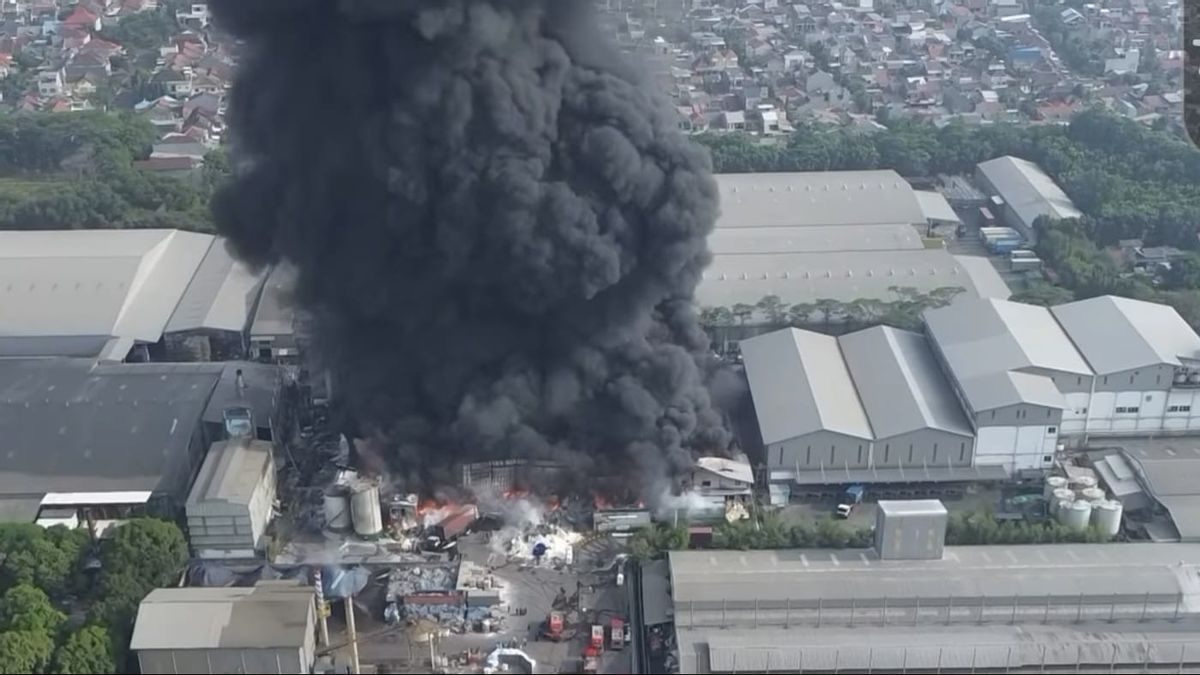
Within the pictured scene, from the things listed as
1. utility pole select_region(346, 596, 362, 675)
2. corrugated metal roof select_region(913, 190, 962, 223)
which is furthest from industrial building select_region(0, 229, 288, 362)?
corrugated metal roof select_region(913, 190, 962, 223)

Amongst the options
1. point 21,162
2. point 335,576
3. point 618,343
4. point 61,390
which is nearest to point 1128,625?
point 618,343

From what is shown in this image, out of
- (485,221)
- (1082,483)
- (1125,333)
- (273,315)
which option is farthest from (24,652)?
(1125,333)

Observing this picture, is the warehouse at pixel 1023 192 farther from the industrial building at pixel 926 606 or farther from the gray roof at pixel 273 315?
the gray roof at pixel 273 315

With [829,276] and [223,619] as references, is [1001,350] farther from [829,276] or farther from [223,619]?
[223,619]

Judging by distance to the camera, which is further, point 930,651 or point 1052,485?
point 1052,485

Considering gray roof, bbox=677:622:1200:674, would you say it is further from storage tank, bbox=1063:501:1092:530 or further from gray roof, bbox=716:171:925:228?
gray roof, bbox=716:171:925:228

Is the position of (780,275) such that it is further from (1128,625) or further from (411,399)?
(1128,625)

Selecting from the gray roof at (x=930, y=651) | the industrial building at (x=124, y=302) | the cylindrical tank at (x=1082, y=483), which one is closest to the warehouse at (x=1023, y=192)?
the cylindrical tank at (x=1082, y=483)
